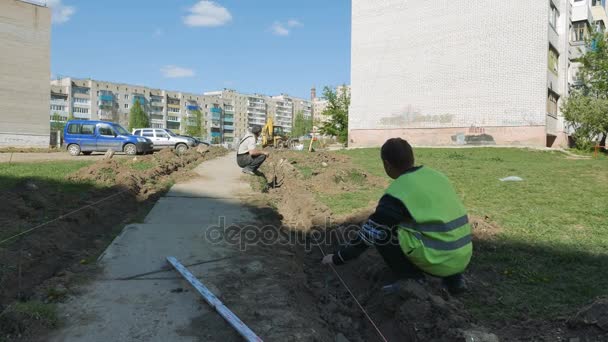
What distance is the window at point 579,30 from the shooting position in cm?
3615

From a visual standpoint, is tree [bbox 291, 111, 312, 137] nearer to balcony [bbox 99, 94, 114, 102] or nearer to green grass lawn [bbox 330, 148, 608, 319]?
balcony [bbox 99, 94, 114, 102]

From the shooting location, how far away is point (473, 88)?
29391 millimetres

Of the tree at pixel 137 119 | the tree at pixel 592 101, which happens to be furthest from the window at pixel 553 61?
the tree at pixel 137 119

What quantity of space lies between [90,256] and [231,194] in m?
4.55

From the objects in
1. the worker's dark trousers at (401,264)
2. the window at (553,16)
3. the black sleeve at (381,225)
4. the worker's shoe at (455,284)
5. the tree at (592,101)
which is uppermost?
the window at (553,16)

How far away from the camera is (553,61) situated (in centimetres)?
2984

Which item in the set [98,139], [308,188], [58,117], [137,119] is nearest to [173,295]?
[308,188]

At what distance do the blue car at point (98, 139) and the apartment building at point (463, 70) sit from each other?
61.4 feet

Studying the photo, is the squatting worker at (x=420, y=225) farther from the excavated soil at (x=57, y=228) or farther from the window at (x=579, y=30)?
the window at (x=579, y=30)

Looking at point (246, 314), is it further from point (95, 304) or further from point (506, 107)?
point (506, 107)

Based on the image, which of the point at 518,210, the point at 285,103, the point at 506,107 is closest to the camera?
the point at 518,210

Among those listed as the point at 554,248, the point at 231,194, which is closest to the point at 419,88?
the point at 231,194

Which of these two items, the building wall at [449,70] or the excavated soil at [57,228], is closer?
the excavated soil at [57,228]

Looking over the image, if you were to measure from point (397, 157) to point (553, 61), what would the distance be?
32219mm
